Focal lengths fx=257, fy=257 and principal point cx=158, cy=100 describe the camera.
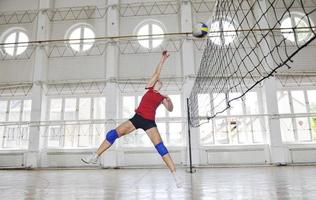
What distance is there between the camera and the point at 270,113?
34.8ft

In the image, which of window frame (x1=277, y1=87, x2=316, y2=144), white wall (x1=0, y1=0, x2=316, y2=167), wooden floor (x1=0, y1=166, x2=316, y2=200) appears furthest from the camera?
white wall (x1=0, y1=0, x2=316, y2=167)

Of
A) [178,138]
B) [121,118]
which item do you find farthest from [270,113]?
[121,118]

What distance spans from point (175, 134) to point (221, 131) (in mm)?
2013

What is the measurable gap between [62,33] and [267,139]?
1065 centimetres

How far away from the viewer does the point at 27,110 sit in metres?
12.0

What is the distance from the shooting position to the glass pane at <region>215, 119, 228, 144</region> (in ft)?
36.7

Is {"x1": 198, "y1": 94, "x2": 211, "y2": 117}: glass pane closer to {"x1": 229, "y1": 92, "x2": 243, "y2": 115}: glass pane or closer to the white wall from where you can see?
{"x1": 229, "y1": 92, "x2": 243, "y2": 115}: glass pane

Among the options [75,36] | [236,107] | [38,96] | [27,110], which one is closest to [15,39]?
[75,36]

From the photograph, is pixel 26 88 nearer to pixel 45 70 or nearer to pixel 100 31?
pixel 45 70

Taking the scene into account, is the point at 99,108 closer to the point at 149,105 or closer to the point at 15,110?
the point at 15,110

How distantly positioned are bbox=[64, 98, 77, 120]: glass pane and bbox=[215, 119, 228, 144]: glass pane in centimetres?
646

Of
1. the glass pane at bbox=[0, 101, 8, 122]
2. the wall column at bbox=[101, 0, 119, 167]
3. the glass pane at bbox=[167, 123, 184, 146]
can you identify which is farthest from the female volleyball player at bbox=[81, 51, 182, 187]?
the glass pane at bbox=[0, 101, 8, 122]

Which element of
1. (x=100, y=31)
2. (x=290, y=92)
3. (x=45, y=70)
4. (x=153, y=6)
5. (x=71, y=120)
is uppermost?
(x=153, y=6)

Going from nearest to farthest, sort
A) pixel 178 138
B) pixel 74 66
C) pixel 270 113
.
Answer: pixel 270 113 < pixel 178 138 < pixel 74 66
